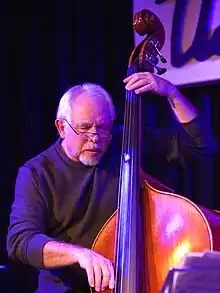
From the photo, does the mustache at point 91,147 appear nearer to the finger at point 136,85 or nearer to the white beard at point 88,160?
the white beard at point 88,160

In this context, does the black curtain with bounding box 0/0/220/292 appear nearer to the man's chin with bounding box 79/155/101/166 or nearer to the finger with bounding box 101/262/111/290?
the man's chin with bounding box 79/155/101/166

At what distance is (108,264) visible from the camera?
1187 mm

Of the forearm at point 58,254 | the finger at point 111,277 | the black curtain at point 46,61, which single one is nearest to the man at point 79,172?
the forearm at point 58,254

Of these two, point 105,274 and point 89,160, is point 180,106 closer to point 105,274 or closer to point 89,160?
point 89,160

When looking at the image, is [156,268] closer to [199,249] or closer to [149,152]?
[199,249]

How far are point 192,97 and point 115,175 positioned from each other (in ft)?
1.85

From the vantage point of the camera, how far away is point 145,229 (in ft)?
4.15

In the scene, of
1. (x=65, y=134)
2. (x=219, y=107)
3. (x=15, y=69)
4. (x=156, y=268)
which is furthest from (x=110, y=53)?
(x=156, y=268)

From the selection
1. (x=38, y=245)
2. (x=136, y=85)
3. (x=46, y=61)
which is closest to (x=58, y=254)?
(x=38, y=245)

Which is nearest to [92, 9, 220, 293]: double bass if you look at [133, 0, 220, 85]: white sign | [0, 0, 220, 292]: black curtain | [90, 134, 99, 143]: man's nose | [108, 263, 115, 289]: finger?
[108, 263, 115, 289]: finger

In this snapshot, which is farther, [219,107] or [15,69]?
[15,69]

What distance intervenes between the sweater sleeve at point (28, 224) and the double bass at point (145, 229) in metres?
0.16

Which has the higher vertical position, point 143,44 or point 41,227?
point 143,44

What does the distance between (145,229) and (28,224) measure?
349mm
